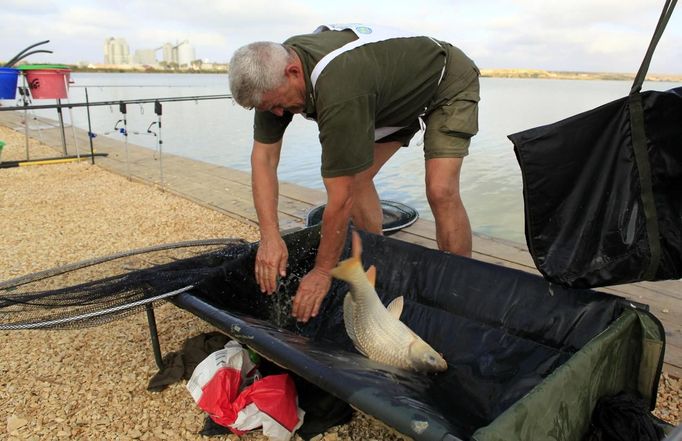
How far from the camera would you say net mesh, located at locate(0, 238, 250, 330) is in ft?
7.21

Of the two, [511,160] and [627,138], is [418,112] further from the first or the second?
[511,160]

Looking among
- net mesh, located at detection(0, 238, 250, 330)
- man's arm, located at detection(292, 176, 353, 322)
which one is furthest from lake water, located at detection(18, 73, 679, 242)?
net mesh, located at detection(0, 238, 250, 330)

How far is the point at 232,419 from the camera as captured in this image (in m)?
2.10

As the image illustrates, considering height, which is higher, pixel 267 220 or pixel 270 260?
pixel 267 220

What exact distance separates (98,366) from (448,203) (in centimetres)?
210

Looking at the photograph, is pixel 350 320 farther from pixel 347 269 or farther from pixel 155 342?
pixel 155 342

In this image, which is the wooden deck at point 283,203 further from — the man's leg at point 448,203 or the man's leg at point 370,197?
the man's leg at point 370,197

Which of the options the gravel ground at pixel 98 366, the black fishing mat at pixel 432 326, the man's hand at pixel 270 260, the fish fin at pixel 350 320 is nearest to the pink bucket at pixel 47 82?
the gravel ground at pixel 98 366

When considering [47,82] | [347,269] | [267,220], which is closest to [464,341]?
[347,269]

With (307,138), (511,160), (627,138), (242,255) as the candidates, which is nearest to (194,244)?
(242,255)

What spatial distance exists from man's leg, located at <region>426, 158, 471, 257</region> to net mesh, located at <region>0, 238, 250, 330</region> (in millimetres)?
1155

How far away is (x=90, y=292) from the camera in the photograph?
2441mm

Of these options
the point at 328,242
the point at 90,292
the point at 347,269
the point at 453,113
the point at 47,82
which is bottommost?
the point at 90,292

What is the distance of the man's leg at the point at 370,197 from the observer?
10.7 ft
